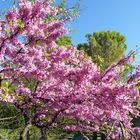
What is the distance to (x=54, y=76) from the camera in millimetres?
8547

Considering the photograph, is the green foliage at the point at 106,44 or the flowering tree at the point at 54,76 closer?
the flowering tree at the point at 54,76

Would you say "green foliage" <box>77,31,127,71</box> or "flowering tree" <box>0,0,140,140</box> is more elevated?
"green foliage" <box>77,31,127,71</box>

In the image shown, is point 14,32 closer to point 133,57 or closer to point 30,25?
point 30,25

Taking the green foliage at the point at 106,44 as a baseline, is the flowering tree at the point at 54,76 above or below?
below

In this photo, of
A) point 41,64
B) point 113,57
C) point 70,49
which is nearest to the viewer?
point 41,64

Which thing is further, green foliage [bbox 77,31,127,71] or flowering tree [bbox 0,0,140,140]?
green foliage [bbox 77,31,127,71]

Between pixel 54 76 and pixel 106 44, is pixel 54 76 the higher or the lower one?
the lower one

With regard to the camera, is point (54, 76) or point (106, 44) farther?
point (106, 44)

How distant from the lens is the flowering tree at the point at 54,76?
7410 mm

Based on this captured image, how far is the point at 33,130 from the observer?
14.6m

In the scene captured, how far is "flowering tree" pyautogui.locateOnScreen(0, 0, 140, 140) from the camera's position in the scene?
24.3ft

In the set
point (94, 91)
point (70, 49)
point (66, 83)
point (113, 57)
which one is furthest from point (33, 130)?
point (113, 57)

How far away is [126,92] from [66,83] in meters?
1.59

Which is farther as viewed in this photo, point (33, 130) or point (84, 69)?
point (33, 130)
